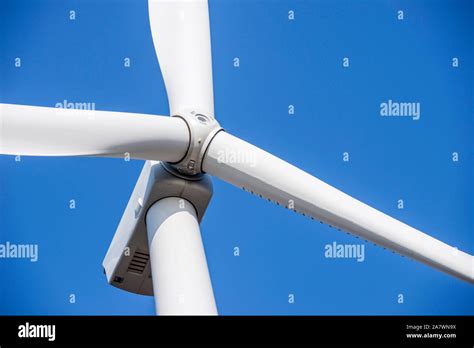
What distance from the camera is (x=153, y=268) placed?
9.34 m

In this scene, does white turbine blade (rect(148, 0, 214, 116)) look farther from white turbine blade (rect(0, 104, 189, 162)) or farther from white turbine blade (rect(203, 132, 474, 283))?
white turbine blade (rect(203, 132, 474, 283))

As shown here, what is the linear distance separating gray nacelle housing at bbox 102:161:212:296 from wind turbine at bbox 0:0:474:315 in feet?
0.05

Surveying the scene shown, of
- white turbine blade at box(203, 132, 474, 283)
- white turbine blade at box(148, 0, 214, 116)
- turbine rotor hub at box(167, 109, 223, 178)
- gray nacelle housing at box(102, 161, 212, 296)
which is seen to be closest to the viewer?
white turbine blade at box(203, 132, 474, 283)

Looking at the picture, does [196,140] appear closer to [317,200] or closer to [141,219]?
[141,219]

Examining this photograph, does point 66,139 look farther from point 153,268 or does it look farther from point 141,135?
point 153,268

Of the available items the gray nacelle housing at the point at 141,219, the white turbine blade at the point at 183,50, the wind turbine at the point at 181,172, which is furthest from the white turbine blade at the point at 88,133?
the white turbine blade at the point at 183,50

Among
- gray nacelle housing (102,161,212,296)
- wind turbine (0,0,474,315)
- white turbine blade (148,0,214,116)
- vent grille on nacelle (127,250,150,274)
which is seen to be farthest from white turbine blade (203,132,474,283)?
vent grille on nacelle (127,250,150,274)

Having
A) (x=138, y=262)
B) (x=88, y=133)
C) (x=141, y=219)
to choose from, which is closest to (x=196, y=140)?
(x=141, y=219)

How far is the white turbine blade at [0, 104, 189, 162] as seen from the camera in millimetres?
8141

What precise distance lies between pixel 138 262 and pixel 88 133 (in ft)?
10.6

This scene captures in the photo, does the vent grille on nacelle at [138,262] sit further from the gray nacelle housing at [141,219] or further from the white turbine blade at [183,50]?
the white turbine blade at [183,50]

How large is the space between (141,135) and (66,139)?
1057 millimetres

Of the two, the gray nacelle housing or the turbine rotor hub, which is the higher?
the turbine rotor hub
